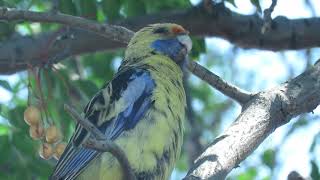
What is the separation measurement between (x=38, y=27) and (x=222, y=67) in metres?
3.66

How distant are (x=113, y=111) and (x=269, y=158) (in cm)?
255

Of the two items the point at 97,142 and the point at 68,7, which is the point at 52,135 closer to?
the point at 68,7

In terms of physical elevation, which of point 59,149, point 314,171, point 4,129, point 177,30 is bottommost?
point 4,129

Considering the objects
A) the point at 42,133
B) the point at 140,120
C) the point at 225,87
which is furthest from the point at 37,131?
the point at 225,87

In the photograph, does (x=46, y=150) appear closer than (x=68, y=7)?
Yes

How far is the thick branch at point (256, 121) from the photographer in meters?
4.34

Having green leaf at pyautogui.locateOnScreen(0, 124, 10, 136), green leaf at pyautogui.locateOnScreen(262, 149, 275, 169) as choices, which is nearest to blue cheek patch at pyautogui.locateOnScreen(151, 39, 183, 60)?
green leaf at pyautogui.locateOnScreen(0, 124, 10, 136)

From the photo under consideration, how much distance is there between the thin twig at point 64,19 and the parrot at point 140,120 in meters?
0.32

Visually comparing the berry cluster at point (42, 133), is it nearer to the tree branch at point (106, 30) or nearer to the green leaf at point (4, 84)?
the tree branch at point (106, 30)

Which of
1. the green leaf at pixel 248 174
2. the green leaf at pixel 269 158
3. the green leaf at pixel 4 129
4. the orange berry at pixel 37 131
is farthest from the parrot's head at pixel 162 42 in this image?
the green leaf at pixel 248 174

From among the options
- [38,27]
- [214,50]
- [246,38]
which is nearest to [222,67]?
[214,50]

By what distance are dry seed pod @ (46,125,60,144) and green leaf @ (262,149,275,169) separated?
8.15 ft

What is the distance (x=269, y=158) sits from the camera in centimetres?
736

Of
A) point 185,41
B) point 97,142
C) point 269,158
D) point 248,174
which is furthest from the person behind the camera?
point 248,174
